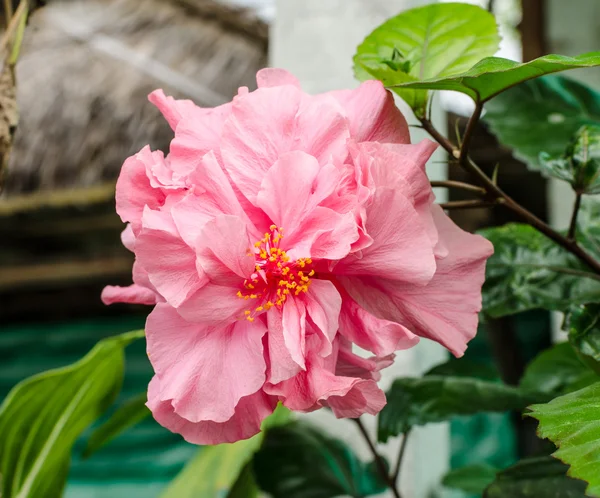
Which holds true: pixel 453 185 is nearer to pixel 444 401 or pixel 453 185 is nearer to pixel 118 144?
pixel 444 401

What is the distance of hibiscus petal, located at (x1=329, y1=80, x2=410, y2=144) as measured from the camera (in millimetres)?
404

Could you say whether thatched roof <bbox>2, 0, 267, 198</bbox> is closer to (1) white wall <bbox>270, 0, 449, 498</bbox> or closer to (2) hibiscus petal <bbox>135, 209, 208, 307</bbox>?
(1) white wall <bbox>270, 0, 449, 498</bbox>

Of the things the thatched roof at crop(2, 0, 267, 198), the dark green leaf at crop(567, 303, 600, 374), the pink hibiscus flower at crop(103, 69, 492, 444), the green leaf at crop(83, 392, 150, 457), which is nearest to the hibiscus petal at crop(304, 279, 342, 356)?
the pink hibiscus flower at crop(103, 69, 492, 444)

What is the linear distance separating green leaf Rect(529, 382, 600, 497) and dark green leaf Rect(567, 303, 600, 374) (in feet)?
0.23

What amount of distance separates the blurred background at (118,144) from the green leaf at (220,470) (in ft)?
1.53

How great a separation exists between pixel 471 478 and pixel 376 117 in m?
0.60

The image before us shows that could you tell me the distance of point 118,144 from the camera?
1.38m

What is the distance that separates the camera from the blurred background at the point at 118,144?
1357mm

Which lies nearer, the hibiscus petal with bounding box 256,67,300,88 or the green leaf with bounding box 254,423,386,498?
the hibiscus petal with bounding box 256,67,300,88

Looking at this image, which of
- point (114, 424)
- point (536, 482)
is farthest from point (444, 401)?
point (114, 424)

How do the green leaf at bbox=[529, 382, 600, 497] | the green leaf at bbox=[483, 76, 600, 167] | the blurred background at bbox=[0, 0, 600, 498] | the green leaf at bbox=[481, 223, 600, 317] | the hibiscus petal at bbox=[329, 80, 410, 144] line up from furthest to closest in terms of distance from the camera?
the blurred background at bbox=[0, 0, 600, 498], the green leaf at bbox=[483, 76, 600, 167], the green leaf at bbox=[481, 223, 600, 317], the hibiscus petal at bbox=[329, 80, 410, 144], the green leaf at bbox=[529, 382, 600, 497]

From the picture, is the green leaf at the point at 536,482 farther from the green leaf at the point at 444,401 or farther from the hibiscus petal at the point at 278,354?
the hibiscus petal at the point at 278,354

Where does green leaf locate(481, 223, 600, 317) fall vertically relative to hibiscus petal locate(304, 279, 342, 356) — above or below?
below

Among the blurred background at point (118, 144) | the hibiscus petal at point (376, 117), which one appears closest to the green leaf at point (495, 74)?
the hibiscus petal at point (376, 117)
